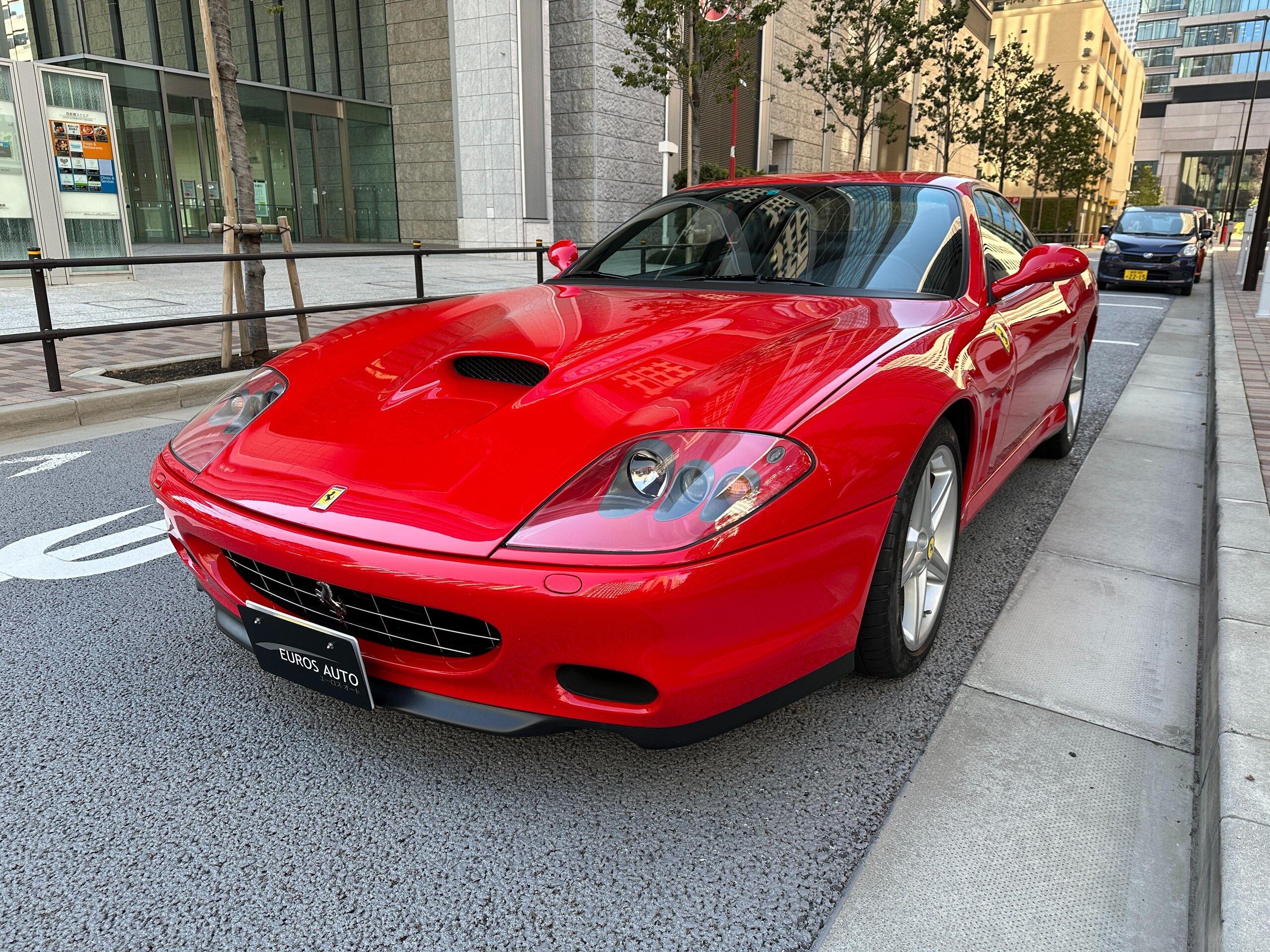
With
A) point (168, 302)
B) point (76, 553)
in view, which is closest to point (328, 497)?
point (76, 553)

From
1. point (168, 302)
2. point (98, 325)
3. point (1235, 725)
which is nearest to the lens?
point (1235, 725)

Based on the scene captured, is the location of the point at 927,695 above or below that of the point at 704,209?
below

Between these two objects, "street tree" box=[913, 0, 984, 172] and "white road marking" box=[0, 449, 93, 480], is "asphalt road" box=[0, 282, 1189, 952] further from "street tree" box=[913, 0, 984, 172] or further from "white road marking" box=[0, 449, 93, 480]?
"street tree" box=[913, 0, 984, 172]

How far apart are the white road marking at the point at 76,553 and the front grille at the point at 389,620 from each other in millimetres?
1532

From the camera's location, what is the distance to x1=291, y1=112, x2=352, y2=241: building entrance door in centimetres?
2411

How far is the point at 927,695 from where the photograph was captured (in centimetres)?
249

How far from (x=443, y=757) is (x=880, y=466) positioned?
124cm

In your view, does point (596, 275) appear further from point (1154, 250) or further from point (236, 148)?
point (1154, 250)

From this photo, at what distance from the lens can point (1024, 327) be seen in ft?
10.9

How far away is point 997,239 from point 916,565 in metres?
1.72

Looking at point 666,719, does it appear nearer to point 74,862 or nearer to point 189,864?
point 189,864

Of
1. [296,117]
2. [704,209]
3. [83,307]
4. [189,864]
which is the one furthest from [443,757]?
[296,117]

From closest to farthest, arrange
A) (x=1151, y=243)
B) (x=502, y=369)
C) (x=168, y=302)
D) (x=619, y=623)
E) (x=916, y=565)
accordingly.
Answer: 1. (x=619, y=623)
2. (x=502, y=369)
3. (x=916, y=565)
4. (x=168, y=302)
5. (x=1151, y=243)

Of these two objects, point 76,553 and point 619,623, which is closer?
point 619,623
